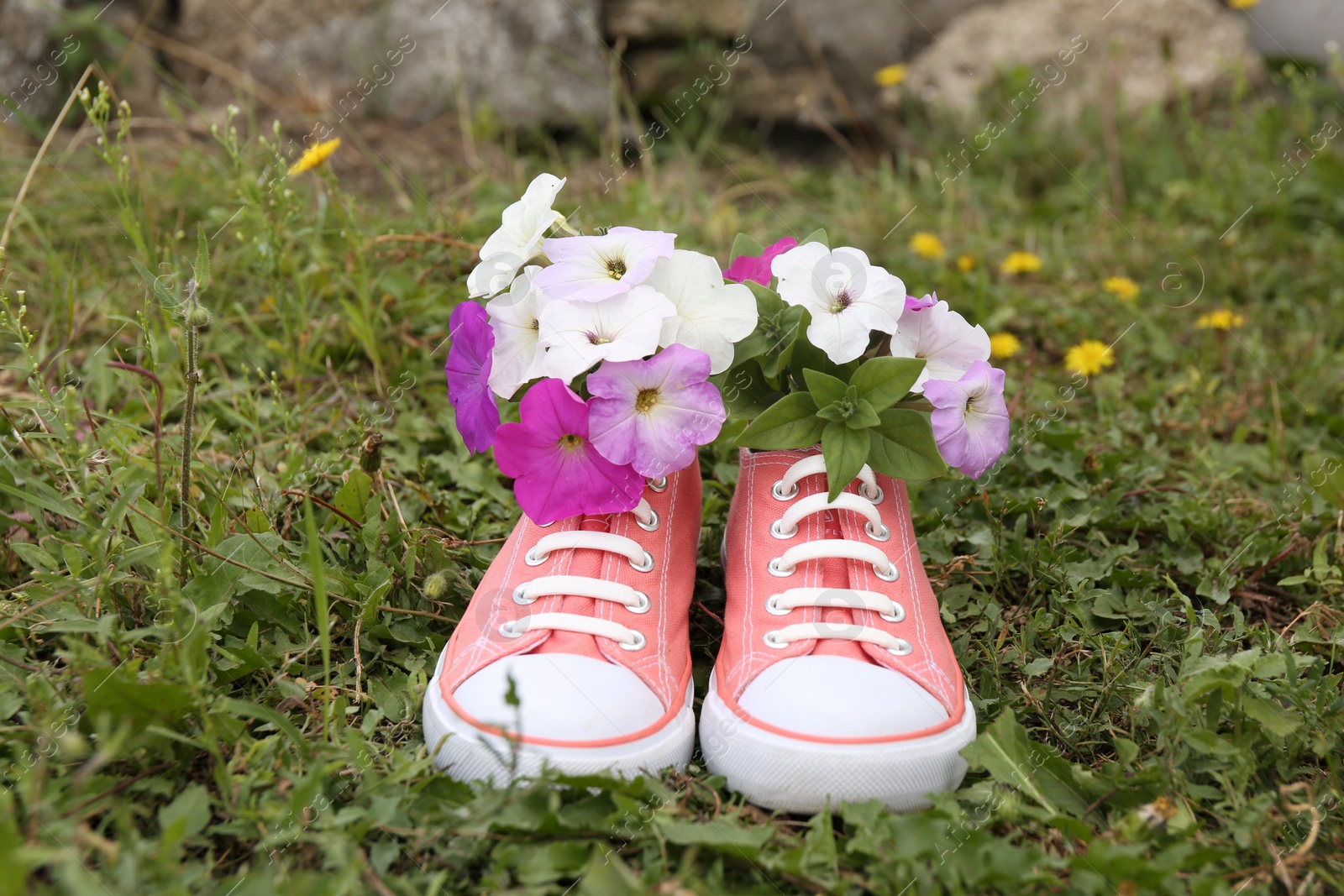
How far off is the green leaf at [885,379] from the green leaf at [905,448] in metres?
0.03

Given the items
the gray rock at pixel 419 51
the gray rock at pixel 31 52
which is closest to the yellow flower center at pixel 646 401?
the gray rock at pixel 419 51

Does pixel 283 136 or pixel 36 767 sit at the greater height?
pixel 283 136

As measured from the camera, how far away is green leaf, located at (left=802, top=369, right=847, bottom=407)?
129 cm

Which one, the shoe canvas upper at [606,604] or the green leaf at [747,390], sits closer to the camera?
the shoe canvas upper at [606,604]

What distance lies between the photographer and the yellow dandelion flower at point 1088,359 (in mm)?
2215

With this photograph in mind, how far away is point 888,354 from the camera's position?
141 centimetres

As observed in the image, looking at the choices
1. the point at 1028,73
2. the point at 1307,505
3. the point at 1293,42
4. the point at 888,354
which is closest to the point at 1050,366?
the point at 1307,505

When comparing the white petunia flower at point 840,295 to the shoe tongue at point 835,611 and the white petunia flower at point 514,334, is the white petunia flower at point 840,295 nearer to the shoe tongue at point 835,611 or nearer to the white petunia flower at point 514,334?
the shoe tongue at point 835,611

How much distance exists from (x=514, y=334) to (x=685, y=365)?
26 centimetres

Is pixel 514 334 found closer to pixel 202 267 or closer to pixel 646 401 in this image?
pixel 646 401

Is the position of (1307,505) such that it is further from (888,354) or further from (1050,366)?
(888,354)

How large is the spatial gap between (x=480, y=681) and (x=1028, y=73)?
3.47m

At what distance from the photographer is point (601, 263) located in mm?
1351

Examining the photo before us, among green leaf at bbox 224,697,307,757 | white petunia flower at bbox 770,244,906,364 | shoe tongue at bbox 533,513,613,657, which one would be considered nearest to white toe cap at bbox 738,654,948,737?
shoe tongue at bbox 533,513,613,657
